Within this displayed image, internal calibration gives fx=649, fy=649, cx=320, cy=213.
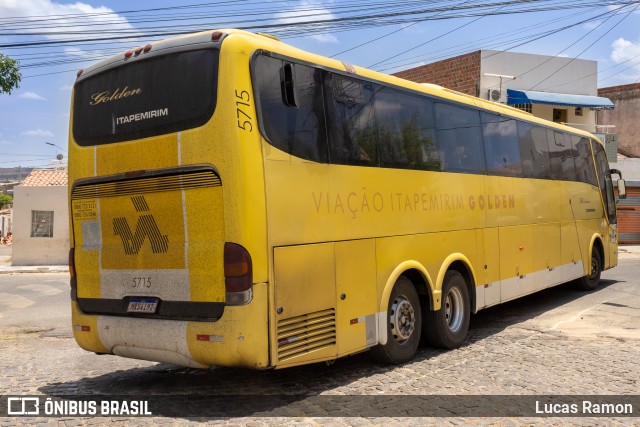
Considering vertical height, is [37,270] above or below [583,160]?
below

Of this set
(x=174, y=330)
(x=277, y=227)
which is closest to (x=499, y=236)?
(x=277, y=227)

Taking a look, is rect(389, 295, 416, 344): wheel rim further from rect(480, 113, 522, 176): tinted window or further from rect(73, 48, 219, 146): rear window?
rect(73, 48, 219, 146): rear window

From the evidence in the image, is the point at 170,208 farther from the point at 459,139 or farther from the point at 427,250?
the point at 459,139

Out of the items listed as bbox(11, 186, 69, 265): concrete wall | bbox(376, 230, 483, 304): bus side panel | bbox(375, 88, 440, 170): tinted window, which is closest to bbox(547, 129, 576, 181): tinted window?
bbox(376, 230, 483, 304): bus side panel

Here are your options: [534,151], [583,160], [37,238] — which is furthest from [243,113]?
[37,238]

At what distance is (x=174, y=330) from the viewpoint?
5.82 meters

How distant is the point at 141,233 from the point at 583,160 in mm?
10244

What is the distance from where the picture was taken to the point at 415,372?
7.09 meters

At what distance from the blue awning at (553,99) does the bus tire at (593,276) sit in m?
14.4

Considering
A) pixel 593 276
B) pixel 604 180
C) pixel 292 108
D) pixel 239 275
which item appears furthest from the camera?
pixel 604 180

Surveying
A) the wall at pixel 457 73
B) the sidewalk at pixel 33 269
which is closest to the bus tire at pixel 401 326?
the sidewalk at pixel 33 269

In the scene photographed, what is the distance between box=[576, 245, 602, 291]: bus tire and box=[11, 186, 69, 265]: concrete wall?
764 inches

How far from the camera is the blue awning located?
89.7 ft

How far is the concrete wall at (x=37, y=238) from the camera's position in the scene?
83.5ft
